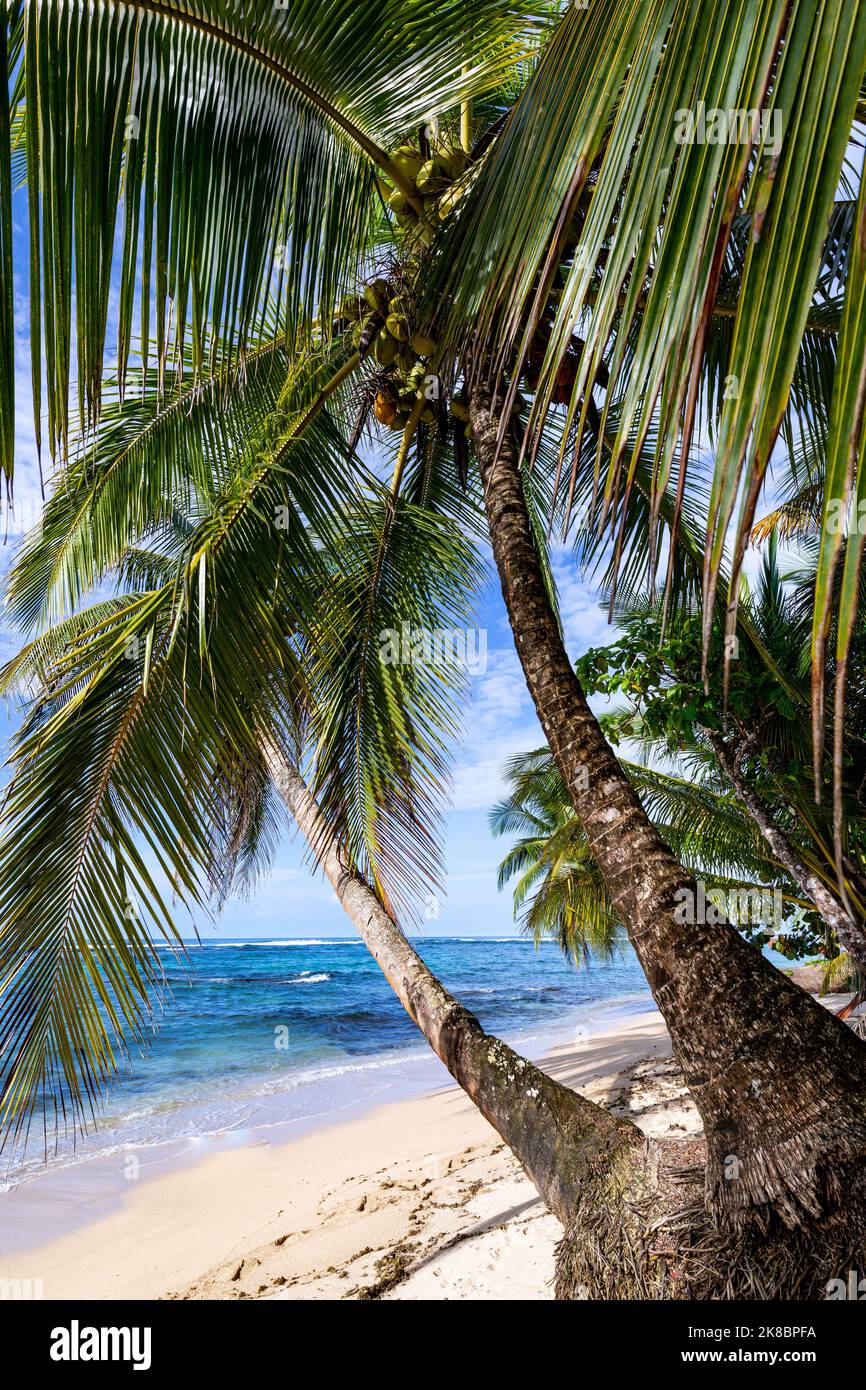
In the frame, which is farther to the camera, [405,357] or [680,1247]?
[405,357]

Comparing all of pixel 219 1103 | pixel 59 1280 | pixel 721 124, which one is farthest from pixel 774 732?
pixel 219 1103

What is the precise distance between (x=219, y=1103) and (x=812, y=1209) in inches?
458

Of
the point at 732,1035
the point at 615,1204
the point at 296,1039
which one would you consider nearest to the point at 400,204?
the point at 732,1035

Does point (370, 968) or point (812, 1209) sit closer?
point (812, 1209)

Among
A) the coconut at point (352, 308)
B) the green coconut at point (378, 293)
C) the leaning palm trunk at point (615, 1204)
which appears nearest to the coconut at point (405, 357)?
the green coconut at point (378, 293)

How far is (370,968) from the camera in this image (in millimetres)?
38219

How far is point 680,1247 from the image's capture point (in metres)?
2.01

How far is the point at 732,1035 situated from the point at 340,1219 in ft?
16.3

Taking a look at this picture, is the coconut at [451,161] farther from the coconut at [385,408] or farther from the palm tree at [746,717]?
the palm tree at [746,717]

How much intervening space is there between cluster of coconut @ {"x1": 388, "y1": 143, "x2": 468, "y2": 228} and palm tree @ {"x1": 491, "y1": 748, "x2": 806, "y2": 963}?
16.2 ft

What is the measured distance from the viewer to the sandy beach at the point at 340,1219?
156 inches

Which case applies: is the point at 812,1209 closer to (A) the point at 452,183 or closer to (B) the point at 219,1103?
(A) the point at 452,183

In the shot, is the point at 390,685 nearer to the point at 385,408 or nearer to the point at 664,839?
the point at 385,408

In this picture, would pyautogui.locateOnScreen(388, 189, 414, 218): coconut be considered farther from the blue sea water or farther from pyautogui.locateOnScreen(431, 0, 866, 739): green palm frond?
the blue sea water
